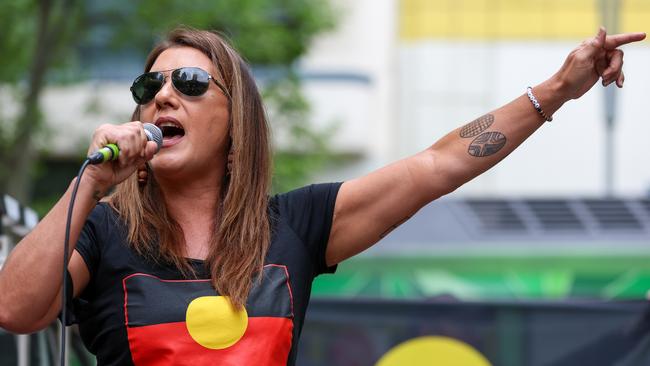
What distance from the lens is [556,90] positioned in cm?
275

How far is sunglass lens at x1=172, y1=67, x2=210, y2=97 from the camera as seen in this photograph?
2807 mm

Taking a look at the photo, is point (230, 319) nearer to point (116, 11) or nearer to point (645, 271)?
point (645, 271)

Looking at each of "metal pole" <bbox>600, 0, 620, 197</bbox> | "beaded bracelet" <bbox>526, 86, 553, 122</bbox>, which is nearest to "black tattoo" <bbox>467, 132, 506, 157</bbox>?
"beaded bracelet" <bbox>526, 86, 553, 122</bbox>

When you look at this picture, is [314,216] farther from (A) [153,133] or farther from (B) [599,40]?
(B) [599,40]

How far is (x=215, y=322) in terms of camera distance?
2584 mm

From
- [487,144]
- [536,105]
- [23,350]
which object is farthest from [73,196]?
[23,350]

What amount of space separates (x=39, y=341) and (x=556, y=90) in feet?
7.68

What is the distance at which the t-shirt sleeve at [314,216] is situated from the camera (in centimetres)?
283

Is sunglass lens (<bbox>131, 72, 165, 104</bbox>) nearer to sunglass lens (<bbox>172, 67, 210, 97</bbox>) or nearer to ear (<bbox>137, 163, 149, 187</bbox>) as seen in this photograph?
sunglass lens (<bbox>172, 67, 210, 97</bbox>)

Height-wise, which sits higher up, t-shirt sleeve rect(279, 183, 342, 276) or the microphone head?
the microphone head

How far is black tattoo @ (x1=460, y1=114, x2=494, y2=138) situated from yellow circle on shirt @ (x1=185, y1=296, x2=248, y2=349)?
2.35 feet

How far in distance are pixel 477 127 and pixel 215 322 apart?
812mm

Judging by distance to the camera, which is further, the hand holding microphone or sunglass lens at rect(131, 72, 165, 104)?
sunglass lens at rect(131, 72, 165, 104)

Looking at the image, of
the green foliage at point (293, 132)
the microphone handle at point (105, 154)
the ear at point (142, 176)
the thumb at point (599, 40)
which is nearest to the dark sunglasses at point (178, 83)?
the ear at point (142, 176)
